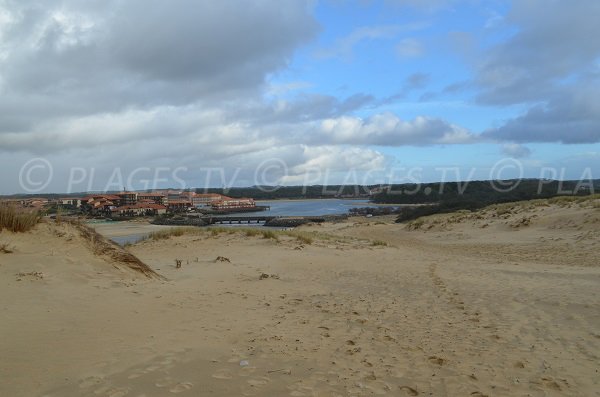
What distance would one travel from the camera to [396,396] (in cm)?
404

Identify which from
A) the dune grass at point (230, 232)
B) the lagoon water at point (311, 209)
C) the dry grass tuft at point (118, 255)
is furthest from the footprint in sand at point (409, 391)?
the lagoon water at point (311, 209)

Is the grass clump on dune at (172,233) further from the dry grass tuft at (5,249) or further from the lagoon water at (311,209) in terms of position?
the lagoon water at (311,209)

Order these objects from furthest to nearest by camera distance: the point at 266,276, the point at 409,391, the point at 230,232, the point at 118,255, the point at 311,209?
the point at 311,209, the point at 230,232, the point at 266,276, the point at 118,255, the point at 409,391

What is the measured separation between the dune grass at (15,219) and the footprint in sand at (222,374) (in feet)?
24.0

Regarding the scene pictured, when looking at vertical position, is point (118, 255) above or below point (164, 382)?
above

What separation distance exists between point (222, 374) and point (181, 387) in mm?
469

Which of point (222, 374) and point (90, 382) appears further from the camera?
point (222, 374)

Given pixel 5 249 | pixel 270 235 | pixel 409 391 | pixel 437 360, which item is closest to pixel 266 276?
pixel 5 249

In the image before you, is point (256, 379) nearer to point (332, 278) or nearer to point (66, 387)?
point (66, 387)

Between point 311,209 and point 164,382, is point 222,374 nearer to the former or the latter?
point 164,382

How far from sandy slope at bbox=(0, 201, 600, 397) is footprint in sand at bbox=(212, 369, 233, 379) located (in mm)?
27

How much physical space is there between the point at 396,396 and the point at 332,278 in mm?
7788

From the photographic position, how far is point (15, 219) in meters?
9.47

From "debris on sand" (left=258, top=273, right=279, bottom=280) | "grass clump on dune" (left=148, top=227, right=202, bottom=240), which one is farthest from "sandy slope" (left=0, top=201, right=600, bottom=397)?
"grass clump on dune" (left=148, top=227, right=202, bottom=240)
